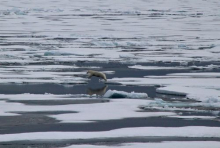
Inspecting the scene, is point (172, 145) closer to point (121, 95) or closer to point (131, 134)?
point (131, 134)

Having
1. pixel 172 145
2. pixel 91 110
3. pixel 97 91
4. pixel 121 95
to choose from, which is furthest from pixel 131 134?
pixel 97 91

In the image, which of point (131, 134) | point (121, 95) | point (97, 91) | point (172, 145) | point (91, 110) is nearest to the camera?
point (172, 145)

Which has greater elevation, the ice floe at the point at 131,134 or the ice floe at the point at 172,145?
the ice floe at the point at 131,134

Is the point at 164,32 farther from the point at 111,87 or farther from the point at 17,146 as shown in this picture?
the point at 17,146

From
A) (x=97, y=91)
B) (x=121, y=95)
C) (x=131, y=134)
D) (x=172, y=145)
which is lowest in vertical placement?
(x=172, y=145)

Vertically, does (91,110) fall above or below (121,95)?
below

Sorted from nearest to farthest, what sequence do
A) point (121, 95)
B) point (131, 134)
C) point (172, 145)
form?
point (172, 145) < point (131, 134) < point (121, 95)

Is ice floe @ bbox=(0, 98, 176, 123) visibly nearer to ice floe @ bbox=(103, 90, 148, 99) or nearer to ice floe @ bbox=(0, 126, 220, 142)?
ice floe @ bbox=(103, 90, 148, 99)

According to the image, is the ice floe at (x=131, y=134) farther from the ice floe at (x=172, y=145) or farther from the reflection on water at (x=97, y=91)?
the reflection on water at (x=97, y=91)

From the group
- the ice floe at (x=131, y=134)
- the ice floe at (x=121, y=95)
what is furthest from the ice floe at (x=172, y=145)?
the ice floe at (x=121, y=95)

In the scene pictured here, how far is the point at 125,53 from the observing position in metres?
14.2

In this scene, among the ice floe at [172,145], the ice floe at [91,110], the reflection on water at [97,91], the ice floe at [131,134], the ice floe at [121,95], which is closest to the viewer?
the ice floe at [172,145]

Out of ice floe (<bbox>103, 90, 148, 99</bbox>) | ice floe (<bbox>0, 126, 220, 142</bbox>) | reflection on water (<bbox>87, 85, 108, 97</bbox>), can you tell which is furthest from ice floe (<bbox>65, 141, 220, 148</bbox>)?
reflection on water (<bbox>87, 85, 108, 97</bbox>)

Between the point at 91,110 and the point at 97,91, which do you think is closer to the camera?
the point at 91,110
